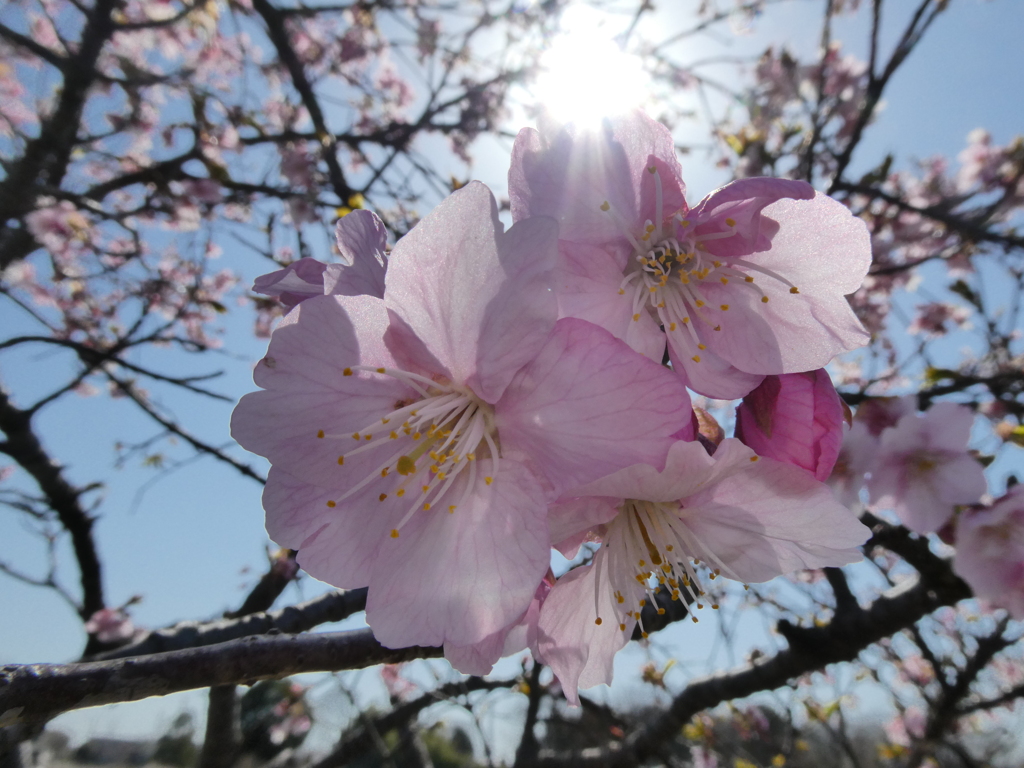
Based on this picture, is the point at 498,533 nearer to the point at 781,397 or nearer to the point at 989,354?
the point at 781,397

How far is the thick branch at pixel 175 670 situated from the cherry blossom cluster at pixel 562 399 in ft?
0.46

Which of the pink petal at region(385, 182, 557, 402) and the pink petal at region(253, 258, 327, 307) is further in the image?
the pink petal at region(253, 258, 327, 307)

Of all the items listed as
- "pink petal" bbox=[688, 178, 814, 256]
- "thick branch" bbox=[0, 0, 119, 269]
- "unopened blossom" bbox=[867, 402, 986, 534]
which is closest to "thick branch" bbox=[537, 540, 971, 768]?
"unopened blossom" bbox=[867, 402, 986, 534]

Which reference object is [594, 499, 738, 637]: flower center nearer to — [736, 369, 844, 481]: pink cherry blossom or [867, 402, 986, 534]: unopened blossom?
[736, 369, 844, 481]: pink cherry blossom

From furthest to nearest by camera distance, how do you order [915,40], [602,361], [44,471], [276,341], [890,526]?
[44,471] → [915,40] → [890,526] → [276,341] → [602,361]

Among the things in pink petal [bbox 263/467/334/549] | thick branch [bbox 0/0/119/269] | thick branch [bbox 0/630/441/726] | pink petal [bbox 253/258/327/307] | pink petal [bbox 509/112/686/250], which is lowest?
thick branch [bbox 0/630/441/726]

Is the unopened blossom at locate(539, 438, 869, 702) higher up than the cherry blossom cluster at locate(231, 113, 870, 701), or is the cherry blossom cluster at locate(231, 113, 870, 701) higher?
the cherry blossom cluster at locate(231, 113, 870, 701)

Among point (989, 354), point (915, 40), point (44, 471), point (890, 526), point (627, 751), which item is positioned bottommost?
point (627, 751)

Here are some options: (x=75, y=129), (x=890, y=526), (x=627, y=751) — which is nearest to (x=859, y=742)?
(x=627, y=751)

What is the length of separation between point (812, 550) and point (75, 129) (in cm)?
487

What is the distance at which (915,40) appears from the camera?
80.0 inches

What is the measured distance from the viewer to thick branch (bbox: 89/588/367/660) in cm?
150

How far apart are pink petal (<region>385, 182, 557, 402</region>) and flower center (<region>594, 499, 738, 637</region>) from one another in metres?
0.29

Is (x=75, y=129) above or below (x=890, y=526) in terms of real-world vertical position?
above
